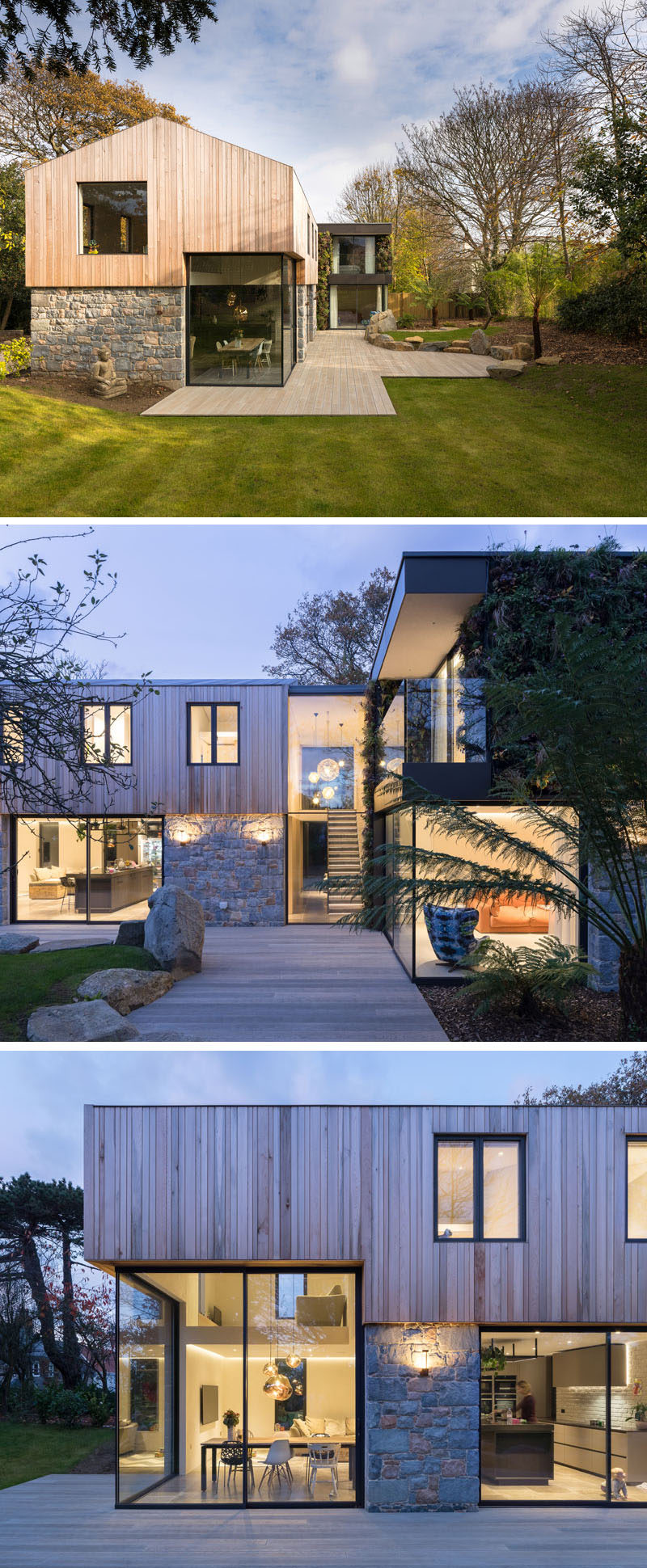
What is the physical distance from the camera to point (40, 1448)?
11.8 m

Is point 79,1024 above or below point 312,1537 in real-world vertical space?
above

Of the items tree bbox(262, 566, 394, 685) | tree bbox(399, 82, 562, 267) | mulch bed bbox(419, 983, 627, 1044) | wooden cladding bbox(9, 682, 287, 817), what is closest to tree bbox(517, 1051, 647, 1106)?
mulch bed bbox(419, 983, 627, 1044)

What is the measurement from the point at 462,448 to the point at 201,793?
839cm

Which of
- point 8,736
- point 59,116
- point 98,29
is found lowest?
point 8,736

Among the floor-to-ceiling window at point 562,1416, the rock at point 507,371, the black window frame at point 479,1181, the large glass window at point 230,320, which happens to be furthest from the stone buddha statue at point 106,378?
the floor-to-ceiling window at point 562,1416

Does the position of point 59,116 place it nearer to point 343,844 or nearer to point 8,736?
point 343,844

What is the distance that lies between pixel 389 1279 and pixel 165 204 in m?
15.1

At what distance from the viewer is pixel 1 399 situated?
11875mm

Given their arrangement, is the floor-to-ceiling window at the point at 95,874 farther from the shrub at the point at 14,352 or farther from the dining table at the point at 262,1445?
the dining table at the point at 262,1445

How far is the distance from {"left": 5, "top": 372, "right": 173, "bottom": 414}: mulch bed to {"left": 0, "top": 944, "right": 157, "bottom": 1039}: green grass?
7.65m

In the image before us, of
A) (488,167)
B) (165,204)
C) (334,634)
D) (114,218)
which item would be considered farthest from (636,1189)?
(488,167)

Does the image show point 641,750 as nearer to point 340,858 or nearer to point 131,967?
point 131,967

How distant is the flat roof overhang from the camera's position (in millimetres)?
9352

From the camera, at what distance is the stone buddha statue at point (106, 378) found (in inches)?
519
